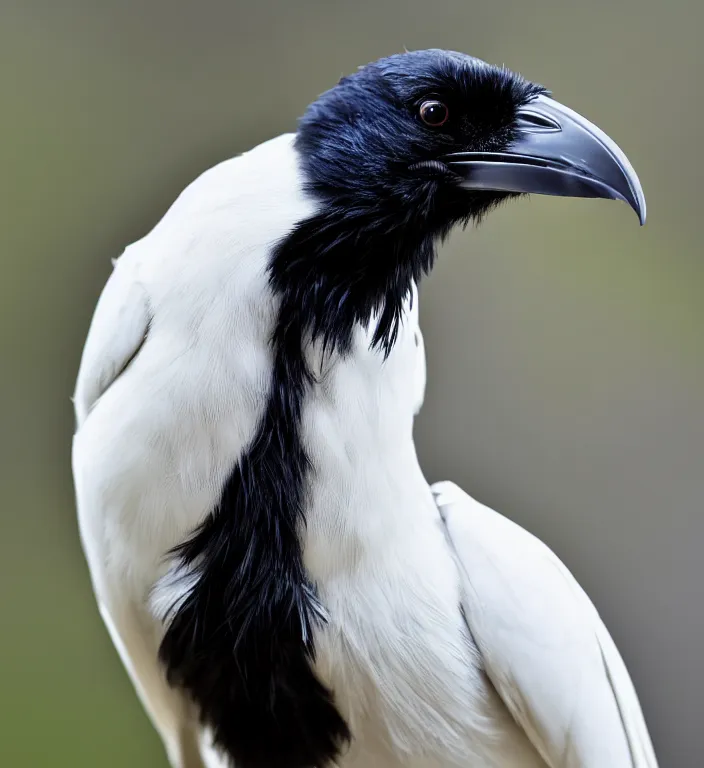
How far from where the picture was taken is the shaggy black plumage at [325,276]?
0.61 m

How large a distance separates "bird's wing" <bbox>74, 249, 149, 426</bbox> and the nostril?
1.01 ft

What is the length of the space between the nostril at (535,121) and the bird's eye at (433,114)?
0.19 ft

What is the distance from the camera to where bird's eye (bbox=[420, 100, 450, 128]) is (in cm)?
61

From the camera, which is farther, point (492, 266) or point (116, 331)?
point (492, 266)

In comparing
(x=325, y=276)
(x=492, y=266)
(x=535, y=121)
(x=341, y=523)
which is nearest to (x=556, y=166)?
(x=535, y=121)

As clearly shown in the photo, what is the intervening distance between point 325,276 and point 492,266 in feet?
1.93

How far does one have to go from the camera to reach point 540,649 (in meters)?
0.68

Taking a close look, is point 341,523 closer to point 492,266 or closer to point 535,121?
point 535,121

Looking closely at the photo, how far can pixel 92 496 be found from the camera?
64 centimetres

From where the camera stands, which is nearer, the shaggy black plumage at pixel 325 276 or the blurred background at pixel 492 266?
the shaggy black plumage at pixel 325 276

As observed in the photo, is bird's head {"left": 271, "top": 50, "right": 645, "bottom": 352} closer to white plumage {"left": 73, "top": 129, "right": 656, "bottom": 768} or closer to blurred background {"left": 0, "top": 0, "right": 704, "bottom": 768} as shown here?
white plumage {"left": 73, "top": 129, "right": 656, "bottom": 768}

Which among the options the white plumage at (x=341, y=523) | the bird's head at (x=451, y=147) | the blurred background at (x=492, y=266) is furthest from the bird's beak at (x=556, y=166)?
the blurred background at (x=492, y=266)

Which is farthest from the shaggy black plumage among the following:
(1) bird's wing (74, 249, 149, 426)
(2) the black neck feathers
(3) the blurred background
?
(3) the blurred background

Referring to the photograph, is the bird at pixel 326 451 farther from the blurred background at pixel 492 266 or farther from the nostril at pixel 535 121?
the blurred background at pixel 492 266
